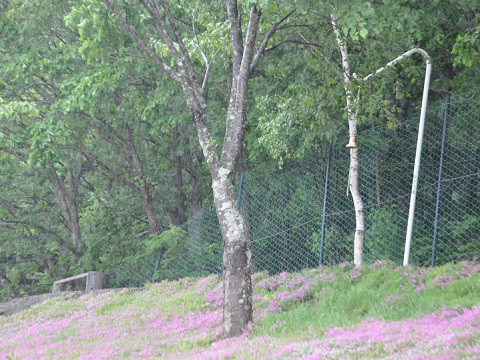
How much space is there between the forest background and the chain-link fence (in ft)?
0.28

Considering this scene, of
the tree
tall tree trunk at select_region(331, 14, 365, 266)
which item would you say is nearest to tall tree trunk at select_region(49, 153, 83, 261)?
the tree

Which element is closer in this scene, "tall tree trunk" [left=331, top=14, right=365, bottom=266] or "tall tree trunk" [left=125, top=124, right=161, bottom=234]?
"tall tree trunk" [left=331, top=14, right=365, bottom=266]

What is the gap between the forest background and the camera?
36.7ft

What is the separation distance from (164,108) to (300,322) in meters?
9.79

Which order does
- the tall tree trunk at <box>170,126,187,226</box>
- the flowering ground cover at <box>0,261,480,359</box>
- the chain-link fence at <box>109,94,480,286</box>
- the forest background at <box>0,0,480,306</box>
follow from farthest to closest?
the tall tree trunk at <box>170,126,187,226</box> < the forest background at <box>0,0,480,306</box> < the chain-link fence at <box>109,94,480,286</box> < the flowering ground cover at <box>0,261,480,359</box>

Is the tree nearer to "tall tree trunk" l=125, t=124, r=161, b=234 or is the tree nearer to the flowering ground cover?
the flowering ground cover

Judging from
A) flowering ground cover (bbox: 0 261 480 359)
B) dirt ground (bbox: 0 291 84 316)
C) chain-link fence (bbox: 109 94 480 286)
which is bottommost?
dirt ground (bbox: 0 291 84 316)

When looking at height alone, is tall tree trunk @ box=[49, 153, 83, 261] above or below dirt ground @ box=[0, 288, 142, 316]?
above

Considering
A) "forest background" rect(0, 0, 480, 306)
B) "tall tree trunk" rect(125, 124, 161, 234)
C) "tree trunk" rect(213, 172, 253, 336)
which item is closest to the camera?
"tree trunk" rect(213, 172, 253, 336)

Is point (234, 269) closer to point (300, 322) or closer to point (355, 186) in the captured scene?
point (300, 322)

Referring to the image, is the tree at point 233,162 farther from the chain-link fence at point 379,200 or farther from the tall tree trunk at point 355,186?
the chain-link fence at point 379,200

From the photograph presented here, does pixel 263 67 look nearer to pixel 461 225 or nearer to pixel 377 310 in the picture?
pixel 461 225

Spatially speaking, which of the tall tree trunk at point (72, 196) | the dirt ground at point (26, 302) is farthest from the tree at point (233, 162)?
the tall tree trunk at point (72, 196)

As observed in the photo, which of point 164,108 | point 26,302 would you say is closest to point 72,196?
point 26,302
